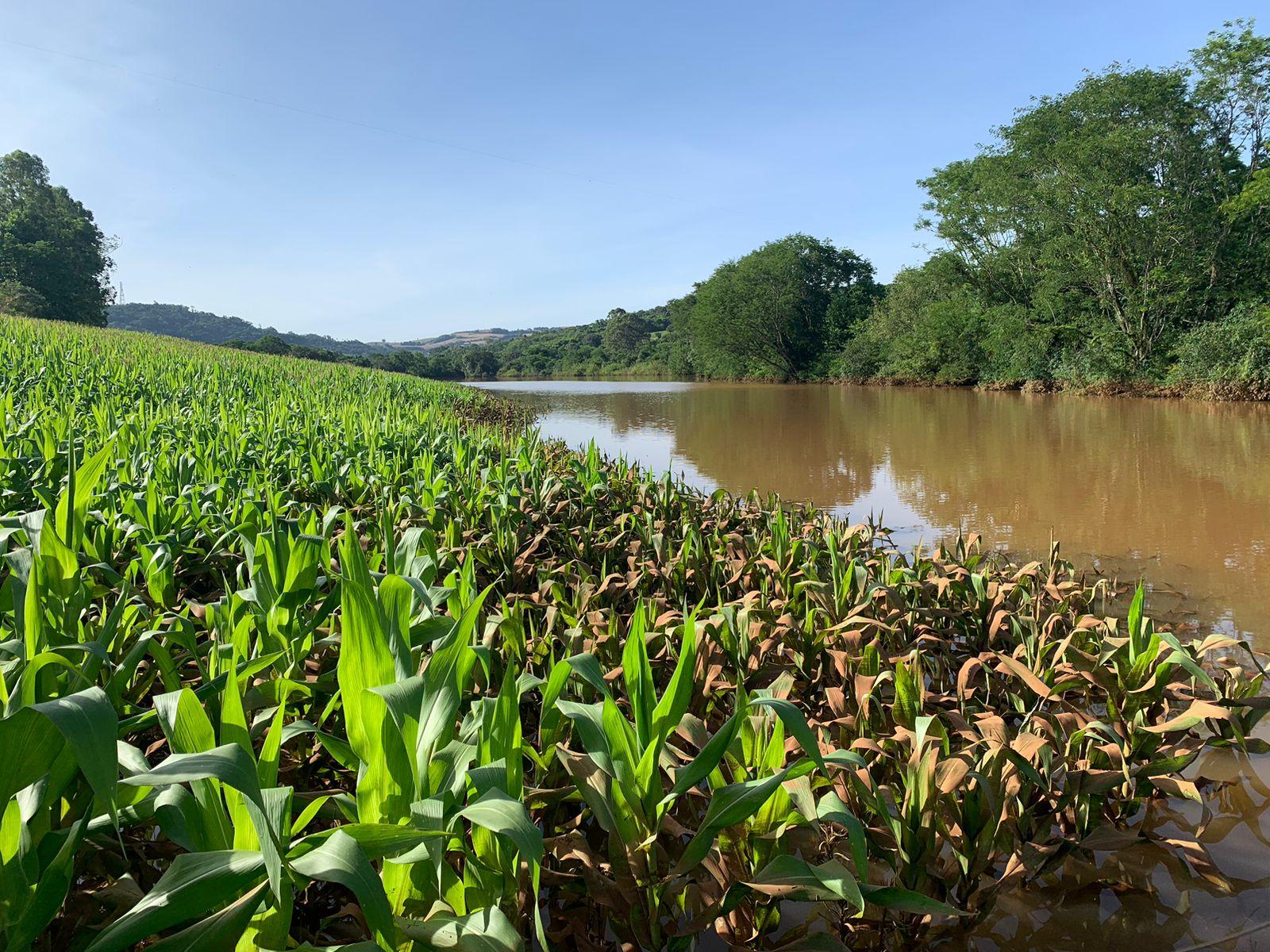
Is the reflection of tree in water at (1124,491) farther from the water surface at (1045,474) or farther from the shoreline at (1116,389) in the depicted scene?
the shoreline at (1116,389)

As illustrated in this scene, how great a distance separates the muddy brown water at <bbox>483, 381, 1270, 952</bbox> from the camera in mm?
1555

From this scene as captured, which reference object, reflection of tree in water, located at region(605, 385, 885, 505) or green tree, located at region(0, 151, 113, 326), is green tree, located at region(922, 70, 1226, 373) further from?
green tree, located at region(0, 151, 113, 326)

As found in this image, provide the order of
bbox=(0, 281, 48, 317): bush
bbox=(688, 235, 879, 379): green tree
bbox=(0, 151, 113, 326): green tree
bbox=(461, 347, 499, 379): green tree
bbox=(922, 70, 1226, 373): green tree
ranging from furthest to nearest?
bbox=(461, 347, 499, 379): green tree
bbox=(688, 235, 879, 379): green tree
bbox=(0, 151, 113, 326): green tree
bbox=(0, 281, 48, 317): bush
bbox=(922, 70, 1226, 373): green tree

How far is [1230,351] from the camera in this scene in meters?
17.3

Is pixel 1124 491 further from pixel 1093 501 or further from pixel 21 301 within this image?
pixel 21 301

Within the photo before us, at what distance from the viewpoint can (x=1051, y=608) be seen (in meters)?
2.83

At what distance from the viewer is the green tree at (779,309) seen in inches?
1768

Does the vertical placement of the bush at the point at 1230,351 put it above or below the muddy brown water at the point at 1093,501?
above

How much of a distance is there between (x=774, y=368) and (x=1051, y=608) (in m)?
43.4

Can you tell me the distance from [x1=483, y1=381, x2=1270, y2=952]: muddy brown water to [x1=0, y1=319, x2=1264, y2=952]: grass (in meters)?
0.12

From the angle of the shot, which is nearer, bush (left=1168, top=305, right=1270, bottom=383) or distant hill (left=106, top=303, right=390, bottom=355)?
bush (left=1168, top=305, right=1270, bottom=383)

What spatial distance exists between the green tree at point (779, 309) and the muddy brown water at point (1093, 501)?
1003 inches

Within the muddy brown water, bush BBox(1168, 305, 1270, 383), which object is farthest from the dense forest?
the muddy brown water

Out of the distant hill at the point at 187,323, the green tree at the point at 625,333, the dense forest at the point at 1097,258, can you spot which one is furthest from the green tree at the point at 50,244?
the green tree at the point at 625,333
